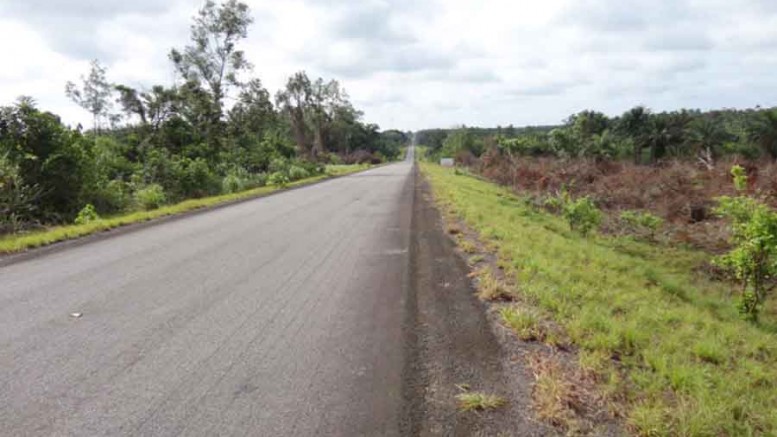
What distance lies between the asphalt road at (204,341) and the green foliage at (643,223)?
30.3 ft

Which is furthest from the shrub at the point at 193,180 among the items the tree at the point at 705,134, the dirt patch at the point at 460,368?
the tree at the point at 705,134

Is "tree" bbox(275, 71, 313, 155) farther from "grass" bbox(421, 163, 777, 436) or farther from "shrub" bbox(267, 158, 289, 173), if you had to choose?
"grass" bbox(421, 163, 777, 436)

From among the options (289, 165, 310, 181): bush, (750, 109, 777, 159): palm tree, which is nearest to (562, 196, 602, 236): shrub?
(289, 165, 310, 181): bush

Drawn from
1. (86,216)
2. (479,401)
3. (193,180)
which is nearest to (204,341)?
(479,401)

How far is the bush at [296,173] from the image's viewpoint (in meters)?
30.2

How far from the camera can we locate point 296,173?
3072 cm

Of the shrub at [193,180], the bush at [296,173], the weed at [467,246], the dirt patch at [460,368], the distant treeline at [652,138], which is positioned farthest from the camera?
the distant treeline at [652,138]

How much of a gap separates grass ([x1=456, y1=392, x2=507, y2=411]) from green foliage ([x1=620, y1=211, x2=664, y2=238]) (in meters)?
12.3

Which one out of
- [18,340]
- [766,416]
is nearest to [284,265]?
[18,340]

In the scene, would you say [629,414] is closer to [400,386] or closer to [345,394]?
[400,386]

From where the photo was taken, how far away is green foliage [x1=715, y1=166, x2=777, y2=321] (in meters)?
5.74

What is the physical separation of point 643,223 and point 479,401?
12620mm

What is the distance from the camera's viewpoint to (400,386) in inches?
125

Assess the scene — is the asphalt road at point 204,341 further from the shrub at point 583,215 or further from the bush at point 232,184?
the bush at point 232,184
